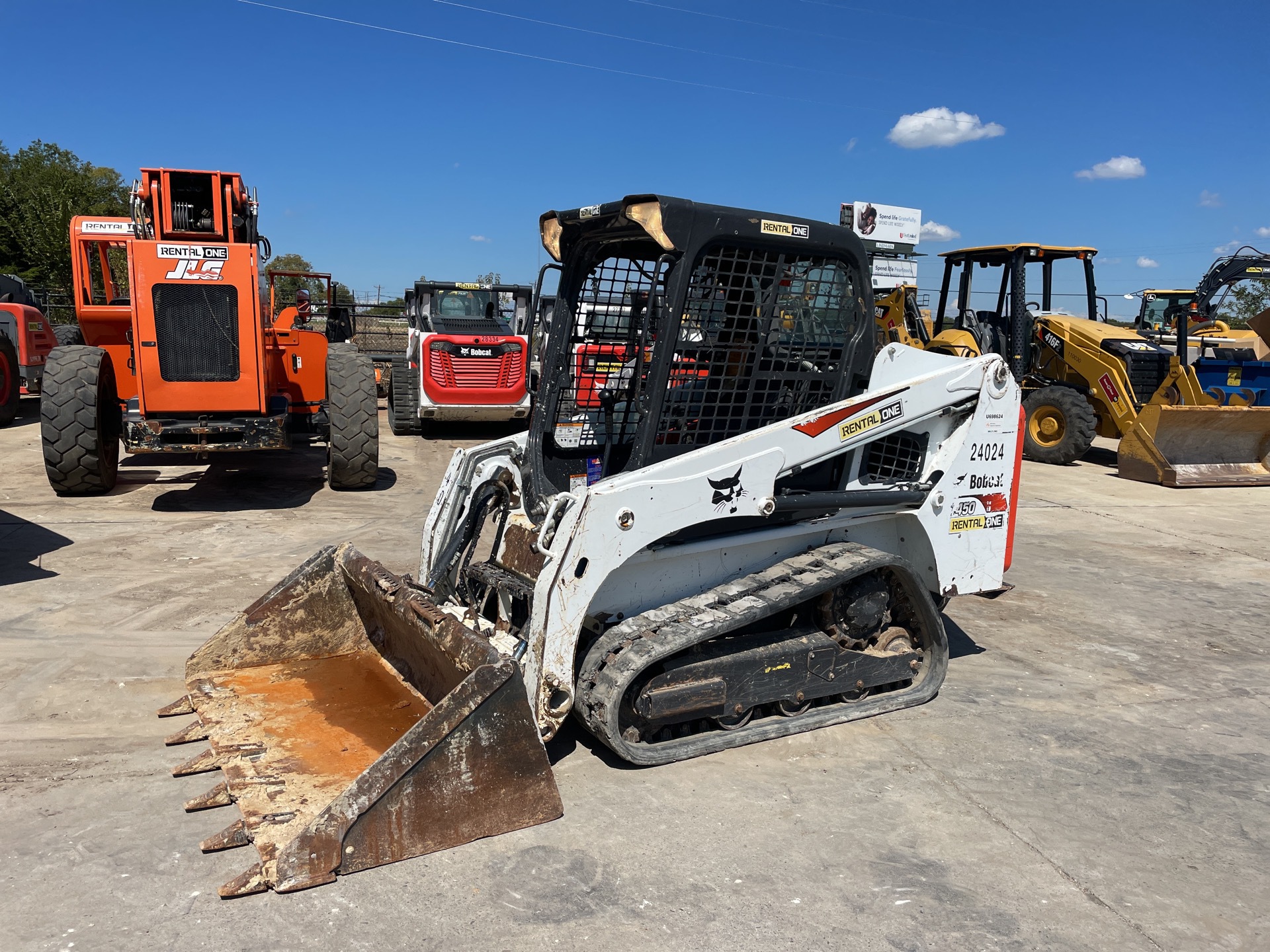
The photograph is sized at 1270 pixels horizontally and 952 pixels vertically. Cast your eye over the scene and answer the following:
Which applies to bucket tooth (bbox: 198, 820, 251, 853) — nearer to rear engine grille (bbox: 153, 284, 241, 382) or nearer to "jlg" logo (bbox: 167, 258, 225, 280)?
rear engine grille (bbox: 153, 284, 241, 382)

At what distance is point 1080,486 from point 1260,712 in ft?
22.9

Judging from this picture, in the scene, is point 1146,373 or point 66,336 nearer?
point 1146,373

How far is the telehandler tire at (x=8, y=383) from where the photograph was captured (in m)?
13.4

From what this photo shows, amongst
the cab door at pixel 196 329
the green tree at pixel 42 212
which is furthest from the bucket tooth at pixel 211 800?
the green tree at pixel 42 212

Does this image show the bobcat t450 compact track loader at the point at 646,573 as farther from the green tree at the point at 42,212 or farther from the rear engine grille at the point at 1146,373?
the green tree at the point at 42,212

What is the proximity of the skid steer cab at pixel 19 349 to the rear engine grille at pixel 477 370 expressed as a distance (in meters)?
5.66

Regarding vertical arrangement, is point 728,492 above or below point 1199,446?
above

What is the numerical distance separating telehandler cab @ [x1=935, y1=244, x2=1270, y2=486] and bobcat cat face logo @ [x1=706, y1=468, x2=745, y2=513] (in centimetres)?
977

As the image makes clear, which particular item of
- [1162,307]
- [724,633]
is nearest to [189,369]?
[724,633]

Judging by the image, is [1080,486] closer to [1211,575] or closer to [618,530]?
[1211,575]

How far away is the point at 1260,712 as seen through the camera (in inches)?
190

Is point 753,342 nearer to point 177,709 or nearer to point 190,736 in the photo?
point 190,736

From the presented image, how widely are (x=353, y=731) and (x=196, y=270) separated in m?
5.89

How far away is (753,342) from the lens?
4.20m
